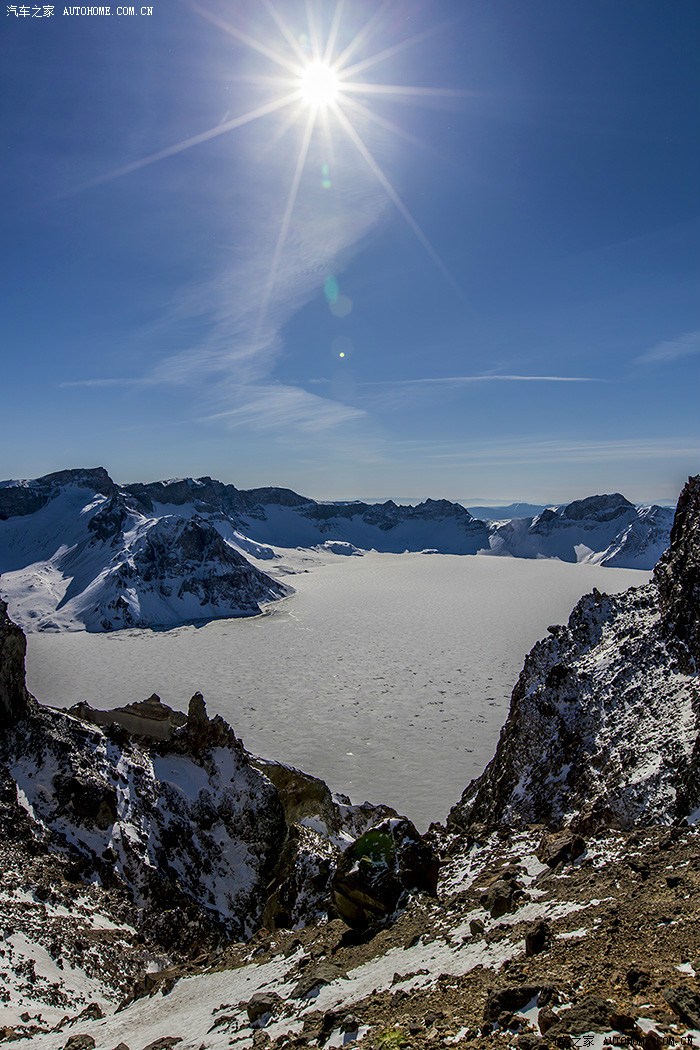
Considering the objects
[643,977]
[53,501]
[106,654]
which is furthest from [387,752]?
[53,501]

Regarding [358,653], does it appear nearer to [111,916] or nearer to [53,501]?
[111,916]

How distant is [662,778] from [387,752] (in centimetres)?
3153

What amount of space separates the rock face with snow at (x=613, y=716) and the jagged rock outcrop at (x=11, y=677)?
21065mm

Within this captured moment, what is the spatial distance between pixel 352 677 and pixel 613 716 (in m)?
49.2

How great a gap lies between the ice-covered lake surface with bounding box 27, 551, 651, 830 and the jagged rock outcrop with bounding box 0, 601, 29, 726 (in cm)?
2135

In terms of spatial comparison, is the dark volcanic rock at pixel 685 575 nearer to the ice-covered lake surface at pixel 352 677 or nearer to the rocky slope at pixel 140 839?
the rocky slope at pixel 140 839

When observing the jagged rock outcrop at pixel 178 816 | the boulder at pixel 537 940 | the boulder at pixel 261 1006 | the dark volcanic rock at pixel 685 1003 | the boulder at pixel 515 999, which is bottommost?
the jagged rock outcrop at pixel 178 816

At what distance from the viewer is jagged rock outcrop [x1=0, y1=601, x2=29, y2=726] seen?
83.4 feet

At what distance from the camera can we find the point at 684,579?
21828 millimetres

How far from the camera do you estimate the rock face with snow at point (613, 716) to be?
51.8 feet

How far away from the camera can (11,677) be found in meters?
26.1

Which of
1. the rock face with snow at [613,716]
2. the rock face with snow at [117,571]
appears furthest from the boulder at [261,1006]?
the rock face with snow at [117,571]

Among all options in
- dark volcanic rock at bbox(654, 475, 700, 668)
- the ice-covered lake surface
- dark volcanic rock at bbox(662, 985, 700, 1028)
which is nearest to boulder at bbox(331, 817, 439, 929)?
dark volcanic rock at bbox(662, 985, 700, 1028)

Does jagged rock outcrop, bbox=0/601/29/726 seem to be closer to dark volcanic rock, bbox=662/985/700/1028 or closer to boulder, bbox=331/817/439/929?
boulder, bbox=331/817/439/929
